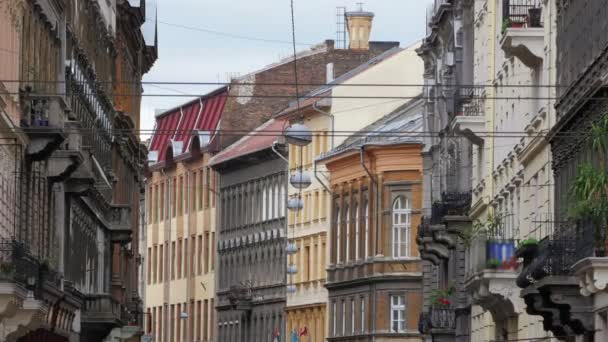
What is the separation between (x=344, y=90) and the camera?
10988cm

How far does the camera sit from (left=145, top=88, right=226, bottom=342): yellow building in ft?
418

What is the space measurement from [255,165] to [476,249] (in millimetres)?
57770

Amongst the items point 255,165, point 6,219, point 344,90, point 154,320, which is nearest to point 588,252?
point 6,219

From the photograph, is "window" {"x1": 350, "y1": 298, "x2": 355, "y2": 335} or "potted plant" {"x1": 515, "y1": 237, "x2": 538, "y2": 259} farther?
"window" {"x1": 350, "y1": 298, "x2": 355, "y2": 335}

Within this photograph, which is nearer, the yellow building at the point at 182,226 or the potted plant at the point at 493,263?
the potted plant at the point at 493,263

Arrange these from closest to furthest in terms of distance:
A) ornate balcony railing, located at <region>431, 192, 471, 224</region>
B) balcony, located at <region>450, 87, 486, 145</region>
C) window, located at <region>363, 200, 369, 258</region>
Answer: balcony, located at <region>450, 87, 486, 145</region>, ornate balcony railing, located at <region>431, 192, 471, 224</region>, window, located at <region>363, 200, 369, 258</region>

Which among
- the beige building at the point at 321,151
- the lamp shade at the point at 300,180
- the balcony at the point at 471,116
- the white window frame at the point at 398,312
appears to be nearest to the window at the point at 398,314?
the white window frame at the point at 398,312

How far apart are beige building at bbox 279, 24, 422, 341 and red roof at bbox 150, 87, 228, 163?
10.5 meters

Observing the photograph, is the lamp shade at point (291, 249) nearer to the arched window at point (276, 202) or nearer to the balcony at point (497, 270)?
the arched window at point (276, 202)

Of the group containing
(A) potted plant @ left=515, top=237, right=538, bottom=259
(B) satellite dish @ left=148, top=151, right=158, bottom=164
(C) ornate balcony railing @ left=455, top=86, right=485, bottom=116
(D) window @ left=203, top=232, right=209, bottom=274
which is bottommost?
(A) potted plant @ left=515, top=237, right=538, bottom=259

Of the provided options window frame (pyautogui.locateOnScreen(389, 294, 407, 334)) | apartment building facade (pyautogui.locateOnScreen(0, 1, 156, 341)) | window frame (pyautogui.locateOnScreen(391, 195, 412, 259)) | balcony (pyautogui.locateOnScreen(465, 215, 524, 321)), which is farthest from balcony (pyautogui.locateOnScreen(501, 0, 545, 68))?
window frame (pyautogui.locateOnScreen(391, 195, 412, 259))

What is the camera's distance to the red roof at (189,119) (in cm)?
12631

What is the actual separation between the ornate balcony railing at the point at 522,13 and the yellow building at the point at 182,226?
64206mm

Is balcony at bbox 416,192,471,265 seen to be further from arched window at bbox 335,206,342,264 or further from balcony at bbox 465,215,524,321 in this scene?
arched window at bbox 335,206,342,264
